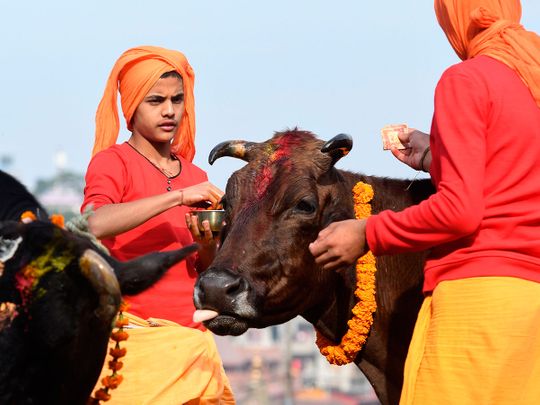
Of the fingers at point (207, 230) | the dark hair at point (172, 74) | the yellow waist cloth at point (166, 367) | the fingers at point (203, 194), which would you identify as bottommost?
the yellow waist cloth at point (166, 367)

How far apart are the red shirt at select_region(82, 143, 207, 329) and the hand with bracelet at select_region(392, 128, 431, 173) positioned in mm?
1289

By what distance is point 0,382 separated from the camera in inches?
167

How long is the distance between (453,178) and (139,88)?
8.20ft

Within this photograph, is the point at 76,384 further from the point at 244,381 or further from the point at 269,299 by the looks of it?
the point at 244,381

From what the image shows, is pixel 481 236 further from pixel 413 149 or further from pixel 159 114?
pixel 159 114

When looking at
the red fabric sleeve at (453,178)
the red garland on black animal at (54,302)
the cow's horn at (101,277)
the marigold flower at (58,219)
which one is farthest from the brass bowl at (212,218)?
the cow's horn at (101,277)

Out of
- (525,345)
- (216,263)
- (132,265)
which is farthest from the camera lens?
(216,263)

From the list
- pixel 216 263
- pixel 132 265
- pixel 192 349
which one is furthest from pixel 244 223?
pixel 132 265

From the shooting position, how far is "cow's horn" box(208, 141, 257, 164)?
21.8 ft

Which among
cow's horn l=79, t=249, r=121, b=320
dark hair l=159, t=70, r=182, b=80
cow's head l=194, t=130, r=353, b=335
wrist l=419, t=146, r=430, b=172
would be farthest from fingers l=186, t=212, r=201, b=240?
cow's horn l=79, t=249, r=121, b=320

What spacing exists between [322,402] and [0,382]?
44.2m

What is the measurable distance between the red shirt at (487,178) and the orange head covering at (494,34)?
3.9 inches

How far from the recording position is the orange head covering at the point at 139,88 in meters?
6.96

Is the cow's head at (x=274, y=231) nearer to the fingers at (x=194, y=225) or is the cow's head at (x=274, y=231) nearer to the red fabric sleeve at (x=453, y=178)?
the fingers at (x=194, y=225)
